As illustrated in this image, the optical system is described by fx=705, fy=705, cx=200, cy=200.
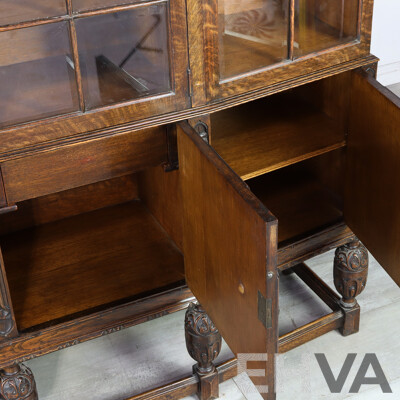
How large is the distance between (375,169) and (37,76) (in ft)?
2.11

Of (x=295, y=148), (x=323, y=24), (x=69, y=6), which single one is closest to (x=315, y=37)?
(x=323, y=24)

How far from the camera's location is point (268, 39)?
1239mm

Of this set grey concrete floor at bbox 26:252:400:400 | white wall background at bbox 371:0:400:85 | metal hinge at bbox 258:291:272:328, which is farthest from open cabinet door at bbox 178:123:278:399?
white wall background at bbox 371:0:400:85

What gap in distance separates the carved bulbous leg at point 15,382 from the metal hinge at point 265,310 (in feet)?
1.84

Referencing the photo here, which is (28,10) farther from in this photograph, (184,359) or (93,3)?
(184,359)

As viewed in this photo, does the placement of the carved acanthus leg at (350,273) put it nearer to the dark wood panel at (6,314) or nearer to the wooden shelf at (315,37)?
the wooden shelf at (315,37)

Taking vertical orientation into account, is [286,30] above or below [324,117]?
above

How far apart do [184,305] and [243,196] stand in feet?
1.58

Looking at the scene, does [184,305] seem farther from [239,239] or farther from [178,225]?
[239,239]

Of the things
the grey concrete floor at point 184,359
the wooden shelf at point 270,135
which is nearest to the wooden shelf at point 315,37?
the wooden shelf at point 270,135

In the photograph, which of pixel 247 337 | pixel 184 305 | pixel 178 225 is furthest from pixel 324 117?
pixel 247 337

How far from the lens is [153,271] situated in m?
1.44

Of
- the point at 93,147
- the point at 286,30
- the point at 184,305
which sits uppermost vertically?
Answer: the point at 286,30

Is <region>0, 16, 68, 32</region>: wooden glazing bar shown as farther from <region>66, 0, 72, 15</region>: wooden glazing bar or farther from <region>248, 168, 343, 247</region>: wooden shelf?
<region>248, 168, 343, 247</region>: wooden shelf
